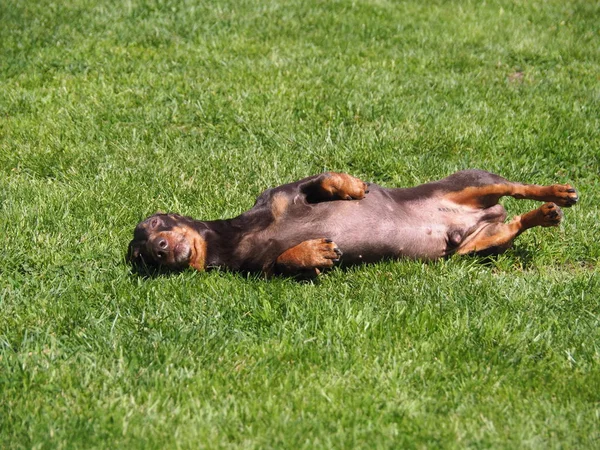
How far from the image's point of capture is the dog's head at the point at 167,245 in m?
4.81

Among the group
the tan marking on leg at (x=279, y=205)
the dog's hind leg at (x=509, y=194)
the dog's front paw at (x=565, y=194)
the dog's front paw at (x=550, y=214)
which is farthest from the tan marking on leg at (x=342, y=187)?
the dog's front paw at (x=565, y=194)

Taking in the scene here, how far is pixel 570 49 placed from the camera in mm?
9195

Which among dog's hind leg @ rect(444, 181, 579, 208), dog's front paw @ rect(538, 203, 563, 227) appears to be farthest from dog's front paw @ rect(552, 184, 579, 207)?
dog's front paw @ rect(538, 203, 563, 227)

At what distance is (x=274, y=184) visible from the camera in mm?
6340

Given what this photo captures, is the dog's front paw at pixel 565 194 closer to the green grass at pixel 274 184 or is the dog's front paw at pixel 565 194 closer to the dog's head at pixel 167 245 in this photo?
the green grass at pixel 274 184

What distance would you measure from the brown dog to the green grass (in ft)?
0.52

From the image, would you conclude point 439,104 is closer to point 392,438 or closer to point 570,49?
point 570,49

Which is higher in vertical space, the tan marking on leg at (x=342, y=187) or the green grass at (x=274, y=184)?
the tan marking on leg at (x=342, y=187)

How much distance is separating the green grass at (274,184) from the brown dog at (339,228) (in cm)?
16

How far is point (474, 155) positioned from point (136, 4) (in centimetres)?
480

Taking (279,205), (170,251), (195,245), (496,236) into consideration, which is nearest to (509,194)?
(496,236)

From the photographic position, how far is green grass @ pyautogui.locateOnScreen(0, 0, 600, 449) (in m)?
3.59

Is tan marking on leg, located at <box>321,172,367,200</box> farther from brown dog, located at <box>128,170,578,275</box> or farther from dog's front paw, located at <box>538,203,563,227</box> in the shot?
dog's front paw, located at <box>538,203,563,227</box>

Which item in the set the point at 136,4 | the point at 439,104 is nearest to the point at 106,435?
the point at 439,104
